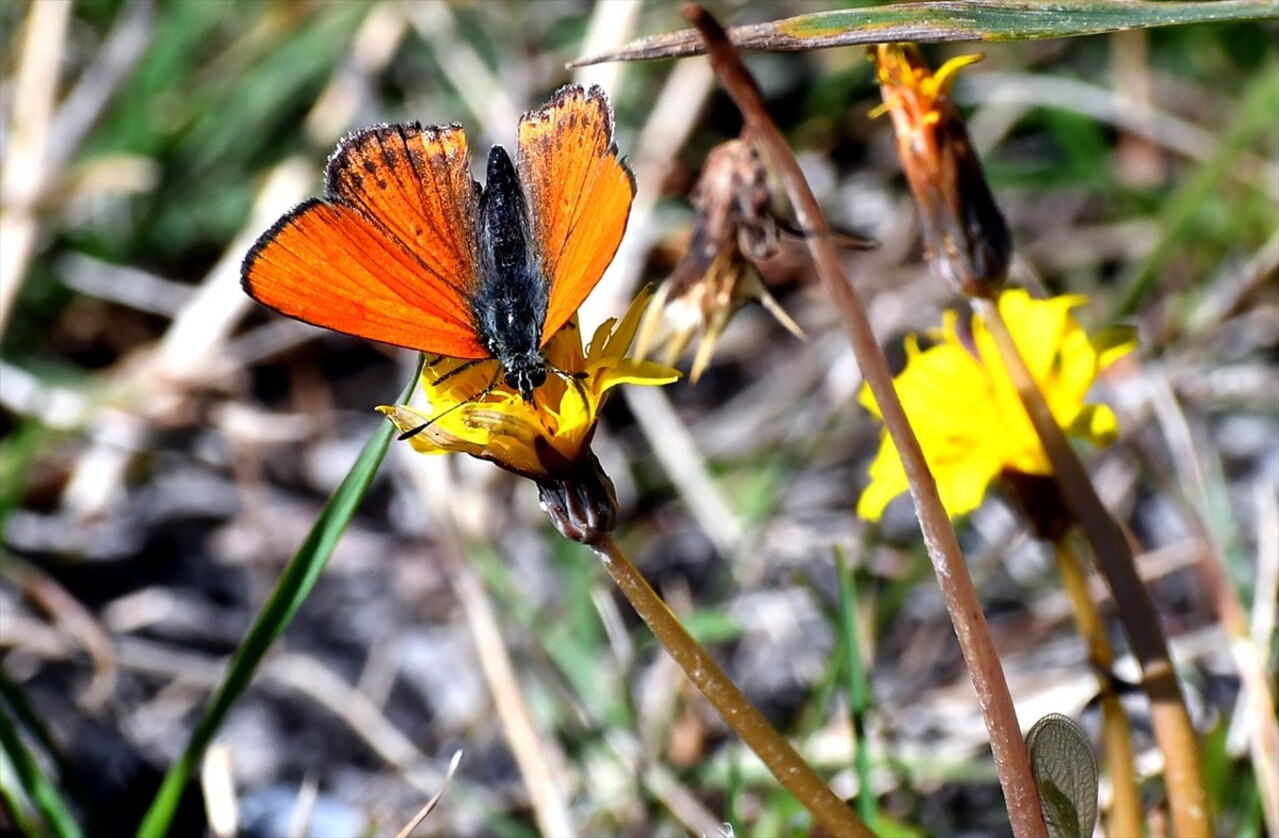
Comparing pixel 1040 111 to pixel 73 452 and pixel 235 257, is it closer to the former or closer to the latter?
pixel 235 257

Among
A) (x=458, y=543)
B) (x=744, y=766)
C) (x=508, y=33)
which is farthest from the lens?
(x=508, y=33)

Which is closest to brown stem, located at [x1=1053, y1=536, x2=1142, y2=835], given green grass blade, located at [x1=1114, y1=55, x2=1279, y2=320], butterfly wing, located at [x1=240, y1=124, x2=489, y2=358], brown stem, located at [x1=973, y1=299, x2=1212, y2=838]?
brown stem, located at [x1=973, y1=299, x2=1212, y2=838]

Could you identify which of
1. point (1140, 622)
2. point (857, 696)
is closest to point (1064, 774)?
point (1140, 622)

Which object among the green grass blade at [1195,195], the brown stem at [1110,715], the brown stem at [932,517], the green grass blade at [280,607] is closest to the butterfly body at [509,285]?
the green grass blade at [280,607]

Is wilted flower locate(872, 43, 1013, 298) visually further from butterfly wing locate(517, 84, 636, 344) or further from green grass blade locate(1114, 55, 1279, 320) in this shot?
green grass blade locate(1114, 55, 1279, 320)

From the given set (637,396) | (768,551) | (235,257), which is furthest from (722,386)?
(235,257)

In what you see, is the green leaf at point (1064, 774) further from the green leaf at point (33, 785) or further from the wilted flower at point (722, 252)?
the green leaf at point (33, 785)
